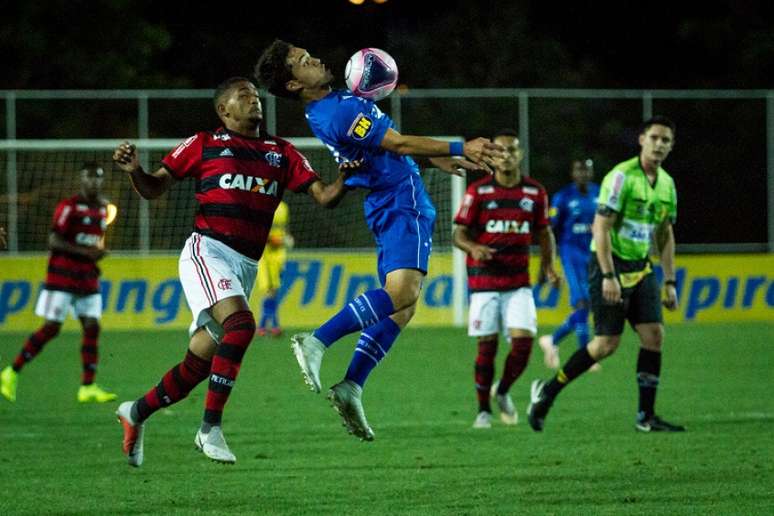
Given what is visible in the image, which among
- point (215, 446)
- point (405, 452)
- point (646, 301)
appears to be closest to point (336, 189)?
point (215, 446)

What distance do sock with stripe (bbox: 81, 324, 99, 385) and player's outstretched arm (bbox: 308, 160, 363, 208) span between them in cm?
569

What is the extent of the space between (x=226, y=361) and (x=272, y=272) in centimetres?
1350

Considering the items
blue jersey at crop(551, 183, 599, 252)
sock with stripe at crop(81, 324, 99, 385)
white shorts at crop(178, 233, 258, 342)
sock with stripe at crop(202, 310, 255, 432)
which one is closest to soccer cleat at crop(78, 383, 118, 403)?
sock with stripe at crop(81, 324, 99, 385)

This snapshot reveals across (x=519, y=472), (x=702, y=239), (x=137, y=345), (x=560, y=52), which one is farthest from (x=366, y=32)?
(x=519, y=472)

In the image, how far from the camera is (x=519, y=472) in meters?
8.92

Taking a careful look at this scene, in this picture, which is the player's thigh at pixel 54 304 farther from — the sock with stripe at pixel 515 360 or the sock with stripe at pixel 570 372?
the sock with stripe at pixel 570 372

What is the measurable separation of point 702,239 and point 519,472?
1781cm

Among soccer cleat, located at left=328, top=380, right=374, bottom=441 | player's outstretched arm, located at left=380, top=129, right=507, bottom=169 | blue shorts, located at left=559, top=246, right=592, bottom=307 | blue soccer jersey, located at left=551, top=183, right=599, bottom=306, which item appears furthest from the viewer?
blue soccer jersey, located at left=551, top=183, right=599, bottom=306

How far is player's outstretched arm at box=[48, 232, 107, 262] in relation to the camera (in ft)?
44.8

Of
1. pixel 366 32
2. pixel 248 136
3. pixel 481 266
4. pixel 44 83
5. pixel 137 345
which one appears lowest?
pixel 137 345

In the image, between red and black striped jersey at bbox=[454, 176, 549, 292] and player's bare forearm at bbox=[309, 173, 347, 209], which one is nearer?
player's bare forearm at bbox=[309, 173, 347, 209]

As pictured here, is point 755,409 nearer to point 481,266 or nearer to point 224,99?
point 481,266

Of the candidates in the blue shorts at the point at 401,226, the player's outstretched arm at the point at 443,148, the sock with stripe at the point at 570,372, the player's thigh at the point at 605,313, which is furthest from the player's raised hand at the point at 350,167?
the sock with stripe at the point at 570,372

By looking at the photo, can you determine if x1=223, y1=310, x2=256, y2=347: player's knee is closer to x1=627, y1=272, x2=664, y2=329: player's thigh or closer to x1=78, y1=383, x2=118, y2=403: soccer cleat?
x1=627, y1=272, x2=664, y2=329: player's thigh
